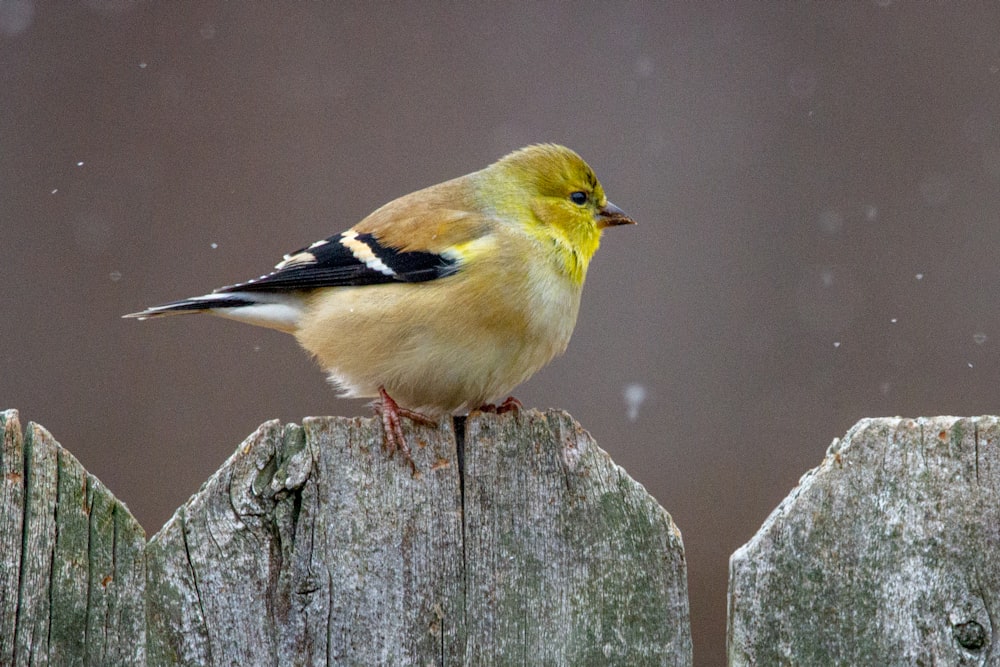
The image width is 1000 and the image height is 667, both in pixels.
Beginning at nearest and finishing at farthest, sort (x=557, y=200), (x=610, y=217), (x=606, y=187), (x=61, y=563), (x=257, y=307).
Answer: (x=61, y=563) < (x=257, y=307) < (x=557, y=200) < (x=610, y=217) < (x=606, y=187)

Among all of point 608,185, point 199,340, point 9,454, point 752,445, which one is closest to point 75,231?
point 199,340

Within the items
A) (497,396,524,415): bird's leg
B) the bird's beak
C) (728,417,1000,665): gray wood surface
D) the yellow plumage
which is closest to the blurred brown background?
the bird's beak

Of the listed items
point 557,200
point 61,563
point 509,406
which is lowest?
point 61,563

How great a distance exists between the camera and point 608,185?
21.0ft

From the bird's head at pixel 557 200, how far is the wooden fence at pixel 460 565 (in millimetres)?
1847

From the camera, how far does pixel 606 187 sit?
20.9 feet

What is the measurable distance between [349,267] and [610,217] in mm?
1128

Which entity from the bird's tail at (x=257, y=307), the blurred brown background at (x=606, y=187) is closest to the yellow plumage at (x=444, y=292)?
the bird's tail at (x=257, y=307)

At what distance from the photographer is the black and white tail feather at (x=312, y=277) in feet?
12.5

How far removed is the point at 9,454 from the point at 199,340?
13.4 ft

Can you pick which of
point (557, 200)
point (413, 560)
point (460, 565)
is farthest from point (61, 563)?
point (557, 200)

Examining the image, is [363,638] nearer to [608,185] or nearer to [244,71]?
[608,185]

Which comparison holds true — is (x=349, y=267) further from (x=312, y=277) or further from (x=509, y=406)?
(x=509, y=406)

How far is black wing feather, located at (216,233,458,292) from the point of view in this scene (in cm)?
379
